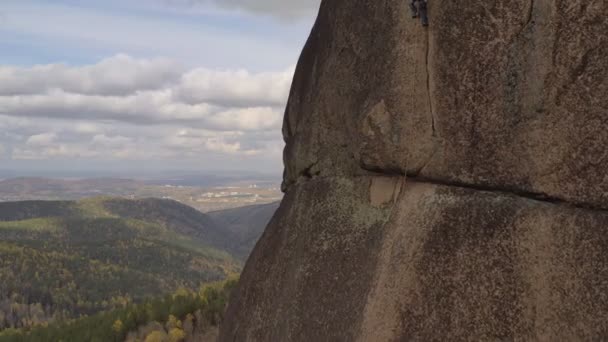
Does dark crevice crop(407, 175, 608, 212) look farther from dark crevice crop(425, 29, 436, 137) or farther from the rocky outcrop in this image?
dark crevice crop(425, 29, 436, 137)

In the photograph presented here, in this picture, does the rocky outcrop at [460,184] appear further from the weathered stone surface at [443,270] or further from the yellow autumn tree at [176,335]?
the yellow autumn tree at [176,335]

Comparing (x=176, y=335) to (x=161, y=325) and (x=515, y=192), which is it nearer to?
(x=161, y=325)

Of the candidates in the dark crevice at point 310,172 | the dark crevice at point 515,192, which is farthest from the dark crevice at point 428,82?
the dark crevice at point 310,172

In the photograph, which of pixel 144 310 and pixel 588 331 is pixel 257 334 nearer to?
pixel 588 331

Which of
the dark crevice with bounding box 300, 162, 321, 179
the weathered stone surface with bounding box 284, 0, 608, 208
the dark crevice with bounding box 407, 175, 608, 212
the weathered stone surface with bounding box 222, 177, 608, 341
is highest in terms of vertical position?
the weathered stone surface with bounding box 284, 0, 608, 208

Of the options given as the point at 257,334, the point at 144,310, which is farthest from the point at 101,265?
the point at 257,334

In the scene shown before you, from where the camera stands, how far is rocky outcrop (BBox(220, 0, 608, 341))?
9.96 meters

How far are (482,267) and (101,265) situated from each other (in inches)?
7196

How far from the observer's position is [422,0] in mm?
11453

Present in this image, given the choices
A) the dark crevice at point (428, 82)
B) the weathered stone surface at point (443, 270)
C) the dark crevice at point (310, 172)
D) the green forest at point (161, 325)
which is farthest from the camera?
the green forest at point (161, 325)

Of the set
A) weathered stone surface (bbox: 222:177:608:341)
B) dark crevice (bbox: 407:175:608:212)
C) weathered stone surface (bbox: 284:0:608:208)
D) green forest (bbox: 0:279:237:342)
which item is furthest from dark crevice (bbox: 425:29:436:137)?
green forest (bbox: 0:279:237:342)

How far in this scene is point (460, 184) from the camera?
36.9ft

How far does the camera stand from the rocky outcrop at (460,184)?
9.96 metres

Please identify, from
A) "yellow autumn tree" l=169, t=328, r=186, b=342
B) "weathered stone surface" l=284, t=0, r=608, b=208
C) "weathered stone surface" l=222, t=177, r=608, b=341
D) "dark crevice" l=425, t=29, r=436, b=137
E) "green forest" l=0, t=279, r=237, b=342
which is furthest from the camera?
"green forest" l=0, t=279, r=237, b=342
